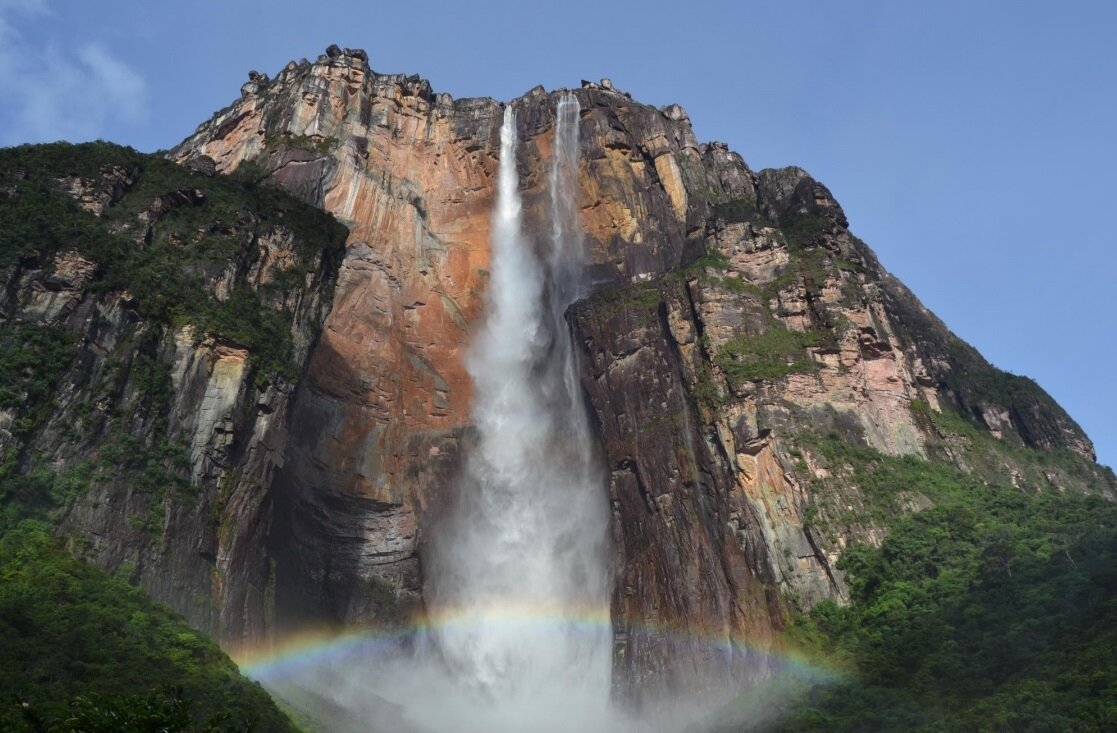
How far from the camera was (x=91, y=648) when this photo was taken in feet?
78.2

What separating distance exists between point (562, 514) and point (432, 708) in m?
11.1

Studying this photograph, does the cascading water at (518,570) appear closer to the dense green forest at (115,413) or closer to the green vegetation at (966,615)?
the green vegetation at (966,615)

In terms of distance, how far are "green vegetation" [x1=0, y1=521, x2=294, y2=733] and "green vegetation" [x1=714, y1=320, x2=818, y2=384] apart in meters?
24.0

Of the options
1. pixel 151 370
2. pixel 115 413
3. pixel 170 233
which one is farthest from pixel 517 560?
pixel 170 233

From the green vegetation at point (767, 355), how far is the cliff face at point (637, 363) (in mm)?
113

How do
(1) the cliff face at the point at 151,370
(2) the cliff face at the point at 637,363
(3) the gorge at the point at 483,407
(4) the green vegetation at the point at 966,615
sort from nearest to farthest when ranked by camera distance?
(4) the green vegetation at the point at 966,615 → (1) the cliff face at the point at 151,370 → (3) the gorge at the point at 483,407 → (2) the cliff face at the point at 637,363

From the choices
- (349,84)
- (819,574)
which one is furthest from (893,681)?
(349,84)

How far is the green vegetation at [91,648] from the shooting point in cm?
2128

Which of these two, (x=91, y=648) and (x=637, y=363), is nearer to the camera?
(x=91, y=648)

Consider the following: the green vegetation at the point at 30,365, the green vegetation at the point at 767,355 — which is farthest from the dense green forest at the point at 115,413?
the green vegetation at the point at 767,355

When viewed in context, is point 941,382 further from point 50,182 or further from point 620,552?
point 50,182

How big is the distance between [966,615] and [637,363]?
18357 mm

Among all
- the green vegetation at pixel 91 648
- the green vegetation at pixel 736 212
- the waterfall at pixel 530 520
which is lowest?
the green vegetation at pixel 91 648

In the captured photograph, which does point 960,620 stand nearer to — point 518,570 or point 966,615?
point 966,615
